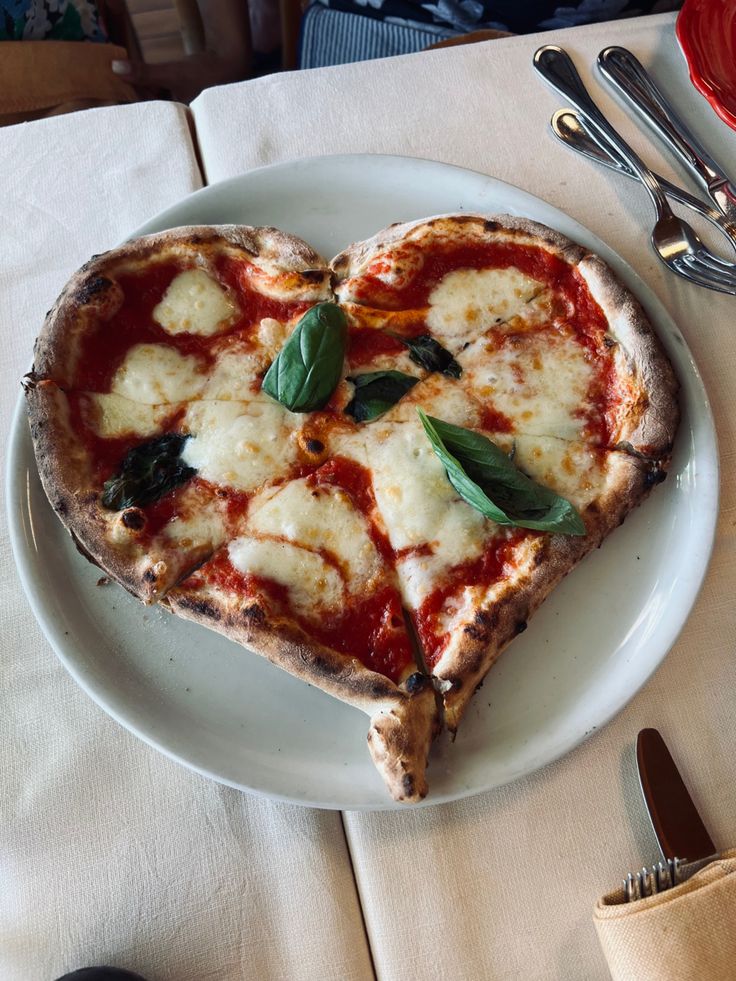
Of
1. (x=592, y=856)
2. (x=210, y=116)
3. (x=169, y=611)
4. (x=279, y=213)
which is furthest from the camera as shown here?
(x=210, y=116)

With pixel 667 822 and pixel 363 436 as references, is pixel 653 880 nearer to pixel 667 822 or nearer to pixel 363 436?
pixel 667 822

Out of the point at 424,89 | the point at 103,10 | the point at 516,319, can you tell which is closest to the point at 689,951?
the point at 516,319

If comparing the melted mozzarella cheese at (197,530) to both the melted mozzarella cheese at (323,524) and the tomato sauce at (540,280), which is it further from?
the tomato sauce at (540,280)

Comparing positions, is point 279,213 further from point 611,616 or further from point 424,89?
point 611,616

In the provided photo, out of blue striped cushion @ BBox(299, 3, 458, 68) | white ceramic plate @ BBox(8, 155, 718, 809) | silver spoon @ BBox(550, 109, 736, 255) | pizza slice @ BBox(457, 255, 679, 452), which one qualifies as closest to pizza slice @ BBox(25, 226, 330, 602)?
white ceramic plate @ BBox(8, 155, 718, 809)

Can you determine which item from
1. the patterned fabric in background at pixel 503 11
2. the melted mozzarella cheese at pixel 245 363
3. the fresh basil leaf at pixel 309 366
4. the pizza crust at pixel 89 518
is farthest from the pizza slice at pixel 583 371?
the patterned fabric in background at pixel 503 11

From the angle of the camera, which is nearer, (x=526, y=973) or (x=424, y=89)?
(x=526, y=973)
